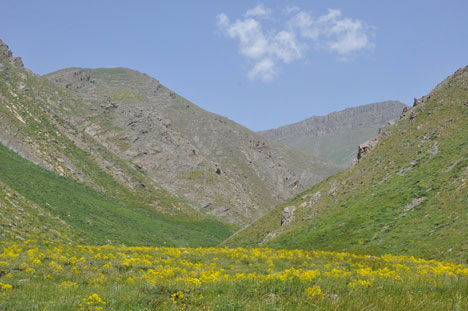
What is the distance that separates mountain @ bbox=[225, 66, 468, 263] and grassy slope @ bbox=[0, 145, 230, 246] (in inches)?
609

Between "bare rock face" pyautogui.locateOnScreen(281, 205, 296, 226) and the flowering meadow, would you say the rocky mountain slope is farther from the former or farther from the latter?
the flowering meadow

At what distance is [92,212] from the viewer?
176ft

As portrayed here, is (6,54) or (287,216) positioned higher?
(6,54)

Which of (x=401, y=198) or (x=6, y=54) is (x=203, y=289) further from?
(x=6, y=54)

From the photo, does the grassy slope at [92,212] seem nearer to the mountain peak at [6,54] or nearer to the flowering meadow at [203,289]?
the flowering meadow at [203,289]

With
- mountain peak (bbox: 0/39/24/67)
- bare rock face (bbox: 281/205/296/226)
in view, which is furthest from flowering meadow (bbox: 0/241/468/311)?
mountain peak (bbox: 0/39/24/67)

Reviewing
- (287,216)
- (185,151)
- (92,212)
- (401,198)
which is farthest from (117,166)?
(401,198)

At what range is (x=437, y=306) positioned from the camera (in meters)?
6.24

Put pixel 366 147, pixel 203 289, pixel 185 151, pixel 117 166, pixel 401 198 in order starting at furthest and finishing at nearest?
1. pixel 185 151
2. pixel 117 166
3. pixel 366 147
4. pixel 401 198
5. pixel 203 289

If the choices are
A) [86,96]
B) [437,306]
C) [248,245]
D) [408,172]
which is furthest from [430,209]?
[86,96]

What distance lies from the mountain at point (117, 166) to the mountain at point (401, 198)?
25.1m

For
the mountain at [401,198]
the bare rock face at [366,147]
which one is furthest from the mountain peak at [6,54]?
the bare rock face at [366,147]

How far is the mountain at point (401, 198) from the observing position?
28.2 metres

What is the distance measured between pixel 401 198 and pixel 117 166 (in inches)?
2676
